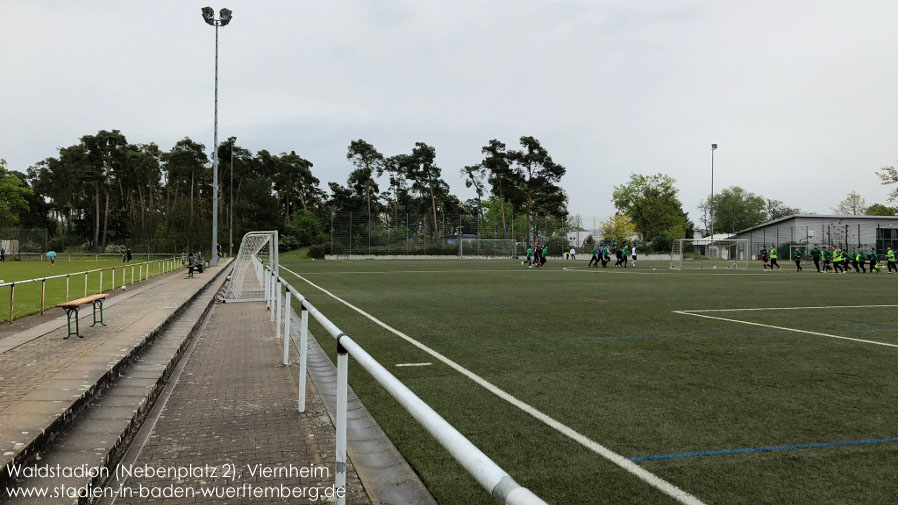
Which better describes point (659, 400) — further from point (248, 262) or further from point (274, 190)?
point (274, 190)

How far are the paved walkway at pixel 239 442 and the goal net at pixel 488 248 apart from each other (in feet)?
206

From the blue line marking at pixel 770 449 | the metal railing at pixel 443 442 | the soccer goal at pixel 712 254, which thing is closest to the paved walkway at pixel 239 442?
the metal railing at pixel 443 442

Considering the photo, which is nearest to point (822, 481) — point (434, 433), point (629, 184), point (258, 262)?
point (434, 433)

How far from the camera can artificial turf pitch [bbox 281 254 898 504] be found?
3.71 m

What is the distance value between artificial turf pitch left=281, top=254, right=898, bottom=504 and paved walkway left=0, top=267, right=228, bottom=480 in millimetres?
2420

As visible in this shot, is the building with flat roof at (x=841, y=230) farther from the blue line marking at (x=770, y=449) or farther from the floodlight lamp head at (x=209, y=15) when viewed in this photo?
the blue line marking at (x=770, y=449)

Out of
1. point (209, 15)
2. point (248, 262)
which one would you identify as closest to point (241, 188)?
point (209, 15)

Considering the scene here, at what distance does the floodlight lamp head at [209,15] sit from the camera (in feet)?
120

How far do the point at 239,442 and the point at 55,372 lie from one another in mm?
2925

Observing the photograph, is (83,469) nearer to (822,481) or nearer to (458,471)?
(458,471)

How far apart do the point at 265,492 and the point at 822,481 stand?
339 cm

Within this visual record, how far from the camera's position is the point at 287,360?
7383 mm

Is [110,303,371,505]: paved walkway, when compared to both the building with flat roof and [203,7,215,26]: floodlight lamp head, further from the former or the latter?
the building with flat roof

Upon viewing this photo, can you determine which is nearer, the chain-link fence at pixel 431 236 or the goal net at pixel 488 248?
the chain-link fence at pixel 431 236
